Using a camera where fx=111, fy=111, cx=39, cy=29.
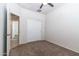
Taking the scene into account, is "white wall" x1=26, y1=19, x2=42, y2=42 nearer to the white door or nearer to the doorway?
the white door

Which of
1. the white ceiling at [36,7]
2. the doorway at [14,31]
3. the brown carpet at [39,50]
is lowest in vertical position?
the brown carpet at [39,50]

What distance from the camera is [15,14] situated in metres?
1.38

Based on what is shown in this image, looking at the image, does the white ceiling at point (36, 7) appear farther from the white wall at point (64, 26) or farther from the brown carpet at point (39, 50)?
the brown carpet at point (39, 50)

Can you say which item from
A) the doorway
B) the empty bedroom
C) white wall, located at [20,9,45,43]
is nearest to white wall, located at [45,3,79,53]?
the empty bedroom

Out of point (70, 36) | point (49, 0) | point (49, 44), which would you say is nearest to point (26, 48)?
point (49, 44)

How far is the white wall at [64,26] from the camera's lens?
4.26 ft

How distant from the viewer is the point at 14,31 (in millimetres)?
1403

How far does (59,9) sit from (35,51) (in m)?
0.60

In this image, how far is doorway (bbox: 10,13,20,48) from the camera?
1386 millimetres

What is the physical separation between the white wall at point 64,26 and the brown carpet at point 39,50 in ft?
0.22

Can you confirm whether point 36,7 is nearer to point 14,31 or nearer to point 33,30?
point 33,30

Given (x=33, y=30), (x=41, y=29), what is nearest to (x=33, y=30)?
(x=33, y=30)

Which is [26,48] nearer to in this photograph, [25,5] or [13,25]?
[13,25]

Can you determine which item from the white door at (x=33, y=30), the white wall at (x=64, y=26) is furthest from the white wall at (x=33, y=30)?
the white wall at (x=64, y=26)
